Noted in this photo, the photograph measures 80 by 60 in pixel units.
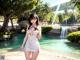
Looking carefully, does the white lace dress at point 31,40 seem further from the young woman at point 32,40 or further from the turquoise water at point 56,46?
the turquoise water at point 56,46

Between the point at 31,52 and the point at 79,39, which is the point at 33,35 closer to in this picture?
the point at 31,52

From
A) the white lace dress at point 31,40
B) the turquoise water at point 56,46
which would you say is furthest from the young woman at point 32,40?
the turquoise water at point 56,46

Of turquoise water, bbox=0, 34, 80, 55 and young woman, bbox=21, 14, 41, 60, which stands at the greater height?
young woman, bbox=21, 14, 41, 60

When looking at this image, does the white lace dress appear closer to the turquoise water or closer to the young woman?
the young woman

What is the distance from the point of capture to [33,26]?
7.63 metres

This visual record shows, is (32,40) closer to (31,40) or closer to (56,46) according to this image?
(31,40)

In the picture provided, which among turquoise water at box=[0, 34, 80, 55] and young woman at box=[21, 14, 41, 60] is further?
turquoise water at box=[0, 34, 80, 55]

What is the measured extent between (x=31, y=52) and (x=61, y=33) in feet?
86.5

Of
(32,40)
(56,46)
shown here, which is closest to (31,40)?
(32,40)

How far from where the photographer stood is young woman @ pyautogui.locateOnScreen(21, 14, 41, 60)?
24.6 feet

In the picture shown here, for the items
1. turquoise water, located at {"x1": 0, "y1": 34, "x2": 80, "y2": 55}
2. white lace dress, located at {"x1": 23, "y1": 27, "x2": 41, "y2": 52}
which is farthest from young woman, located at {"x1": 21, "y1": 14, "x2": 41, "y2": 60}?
turquoise water, located at {"x1": 0, "y1": 34, "x2": 80, "y2": 55}

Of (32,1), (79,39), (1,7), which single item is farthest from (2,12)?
(79,39)

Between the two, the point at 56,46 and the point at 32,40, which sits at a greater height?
the point at 32,40

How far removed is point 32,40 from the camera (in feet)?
25.0
